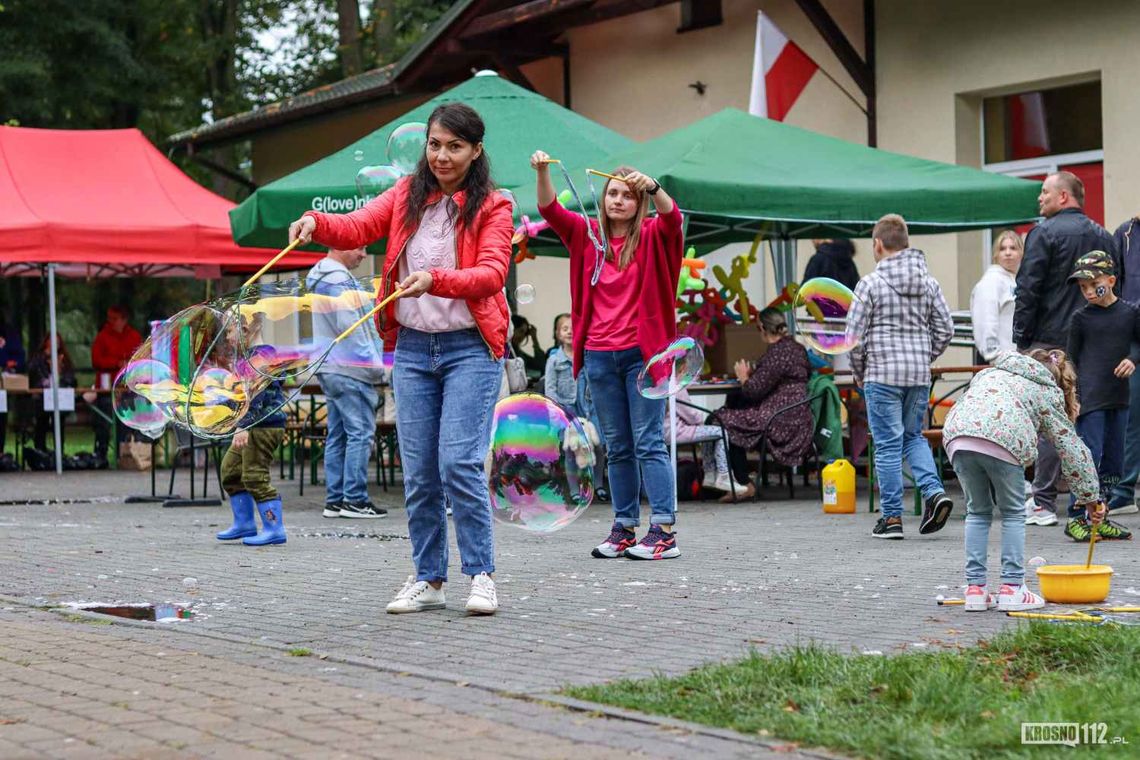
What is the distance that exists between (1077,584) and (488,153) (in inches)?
338

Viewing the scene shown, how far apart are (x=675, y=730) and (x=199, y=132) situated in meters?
24.2

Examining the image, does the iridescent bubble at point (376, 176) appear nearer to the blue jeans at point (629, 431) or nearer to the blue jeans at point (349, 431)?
the blue jeans at point (629, 431)

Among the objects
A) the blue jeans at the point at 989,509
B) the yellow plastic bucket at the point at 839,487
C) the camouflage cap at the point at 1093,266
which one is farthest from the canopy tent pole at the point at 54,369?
the blue jeans at the point at 989,509

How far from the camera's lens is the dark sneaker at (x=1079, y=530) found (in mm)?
9312

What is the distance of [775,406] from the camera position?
12852 millimetres

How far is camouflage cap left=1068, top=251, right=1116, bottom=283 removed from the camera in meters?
9.90

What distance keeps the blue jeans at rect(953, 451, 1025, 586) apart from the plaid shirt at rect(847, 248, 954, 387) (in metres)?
3.16

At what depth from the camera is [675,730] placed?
448cm

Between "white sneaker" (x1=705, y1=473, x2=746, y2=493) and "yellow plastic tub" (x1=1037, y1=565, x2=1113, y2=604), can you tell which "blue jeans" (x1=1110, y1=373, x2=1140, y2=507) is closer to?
"white sneaker" (x1=705, y1=473, x2=746, y2=493)

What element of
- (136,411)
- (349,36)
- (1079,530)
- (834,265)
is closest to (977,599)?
(1079,530)

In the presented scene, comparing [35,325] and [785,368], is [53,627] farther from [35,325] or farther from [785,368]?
[35,325]

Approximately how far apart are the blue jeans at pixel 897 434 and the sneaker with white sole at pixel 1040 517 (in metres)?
0.82

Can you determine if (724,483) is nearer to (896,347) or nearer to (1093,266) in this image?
(896,347)

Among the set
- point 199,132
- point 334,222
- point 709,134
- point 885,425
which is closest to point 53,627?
point 334,222
